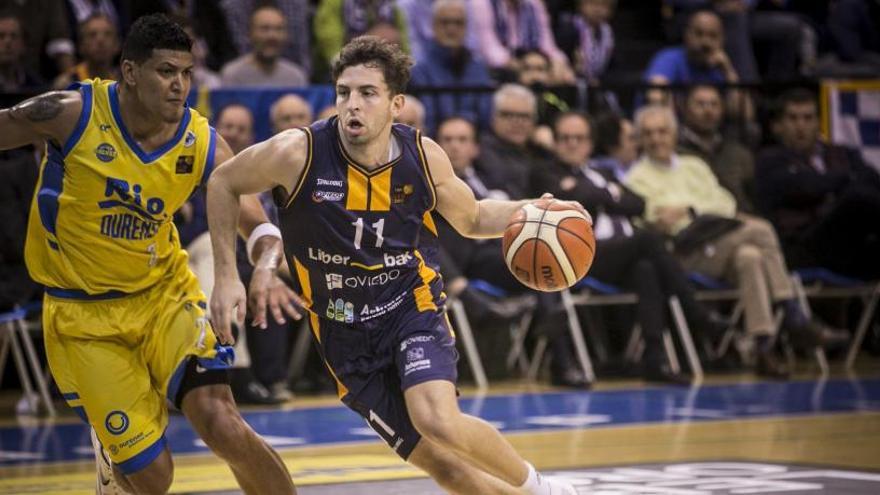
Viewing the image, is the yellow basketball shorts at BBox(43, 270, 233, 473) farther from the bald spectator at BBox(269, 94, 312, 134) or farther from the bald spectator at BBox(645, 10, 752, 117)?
the bald spectator at BBox(645, 10, 752, 117)

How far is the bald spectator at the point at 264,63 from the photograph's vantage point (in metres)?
11.2

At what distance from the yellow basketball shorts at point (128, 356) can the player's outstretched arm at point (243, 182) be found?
42cm

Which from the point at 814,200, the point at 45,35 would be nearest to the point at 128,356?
the point at 45,35

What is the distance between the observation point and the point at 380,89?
5367mm

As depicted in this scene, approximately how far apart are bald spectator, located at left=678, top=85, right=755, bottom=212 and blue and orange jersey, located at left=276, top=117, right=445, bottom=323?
23.0 ft

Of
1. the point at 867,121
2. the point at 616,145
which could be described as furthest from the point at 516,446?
the point at 867,121

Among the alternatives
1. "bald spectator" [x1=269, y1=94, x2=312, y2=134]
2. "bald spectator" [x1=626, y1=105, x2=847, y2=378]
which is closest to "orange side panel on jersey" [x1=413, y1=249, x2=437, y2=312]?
"bald spectator" [x1=269, y1=94, x2=312, y2=134]

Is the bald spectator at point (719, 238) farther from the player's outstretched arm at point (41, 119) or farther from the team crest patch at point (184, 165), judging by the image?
the player's outstretched arm at point (41, 119)

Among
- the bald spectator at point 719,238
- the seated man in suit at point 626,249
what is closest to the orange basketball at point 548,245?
the seated man in suit at point 626,249

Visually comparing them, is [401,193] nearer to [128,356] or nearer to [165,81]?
[165,81]

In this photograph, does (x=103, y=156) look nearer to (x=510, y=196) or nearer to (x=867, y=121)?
(x=510, y=196)

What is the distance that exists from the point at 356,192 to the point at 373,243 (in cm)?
20

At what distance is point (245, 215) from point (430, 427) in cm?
112

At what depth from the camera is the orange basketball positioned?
17.7 feet
